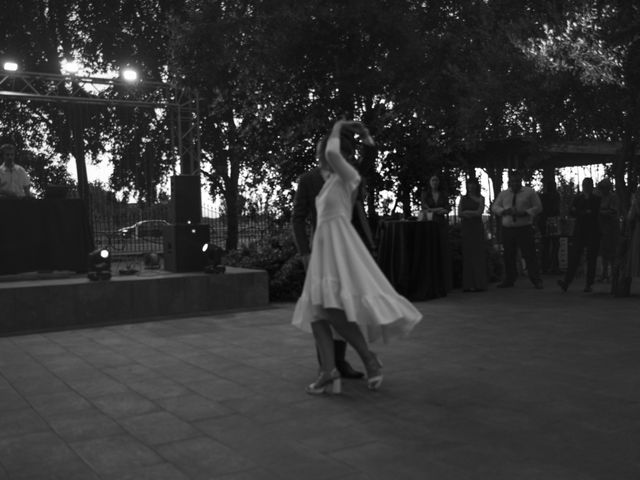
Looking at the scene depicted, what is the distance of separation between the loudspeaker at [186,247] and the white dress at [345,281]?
5.60m

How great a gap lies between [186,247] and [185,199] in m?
0.70

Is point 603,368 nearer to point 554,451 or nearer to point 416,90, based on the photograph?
point 554,451

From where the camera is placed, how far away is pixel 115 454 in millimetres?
3941

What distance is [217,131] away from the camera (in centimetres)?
2573

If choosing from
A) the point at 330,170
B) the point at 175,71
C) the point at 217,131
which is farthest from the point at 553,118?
the point at 217,131

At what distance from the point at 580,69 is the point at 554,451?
6.37 metres

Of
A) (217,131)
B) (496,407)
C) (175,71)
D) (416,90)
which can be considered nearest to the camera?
(496,407)

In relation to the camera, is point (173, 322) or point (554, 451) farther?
point (173, 322)

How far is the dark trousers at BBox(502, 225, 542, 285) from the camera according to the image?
11.9 meters

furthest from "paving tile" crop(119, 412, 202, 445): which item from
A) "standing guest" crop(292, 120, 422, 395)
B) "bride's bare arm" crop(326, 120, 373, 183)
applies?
"bride's bare arm" crop(326, 120, 373, 183)

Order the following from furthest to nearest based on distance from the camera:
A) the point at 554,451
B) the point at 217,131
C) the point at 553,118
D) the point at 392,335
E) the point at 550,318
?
the point at 217,131 < the point at 553,118 < the point at 550,318 < the point at 392,335 < the point at 554,451

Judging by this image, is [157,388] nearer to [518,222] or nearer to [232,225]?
[518,222]

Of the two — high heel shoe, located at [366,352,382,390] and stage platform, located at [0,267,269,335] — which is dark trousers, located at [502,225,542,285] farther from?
high heel shoe, located at [366,352,382,390]

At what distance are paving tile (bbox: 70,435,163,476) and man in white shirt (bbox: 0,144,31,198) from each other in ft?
23.8
